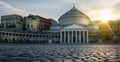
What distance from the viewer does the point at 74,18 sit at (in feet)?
438

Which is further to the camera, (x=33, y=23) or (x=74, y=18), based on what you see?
(x=33, y=23)

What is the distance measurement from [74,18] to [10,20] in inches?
2033

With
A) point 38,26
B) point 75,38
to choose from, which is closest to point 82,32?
point 75,38

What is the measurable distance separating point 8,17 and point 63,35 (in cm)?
5661

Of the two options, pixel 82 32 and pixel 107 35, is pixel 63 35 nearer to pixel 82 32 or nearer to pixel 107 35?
pixel 82 32

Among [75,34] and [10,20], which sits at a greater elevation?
[10,20]

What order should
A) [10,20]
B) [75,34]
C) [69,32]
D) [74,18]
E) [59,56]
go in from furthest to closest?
[10,20] → [74,18] → [69,32] → [75,34] → [59,56]

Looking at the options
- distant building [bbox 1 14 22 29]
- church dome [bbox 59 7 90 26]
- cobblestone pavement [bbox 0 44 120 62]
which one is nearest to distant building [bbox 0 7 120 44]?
church dome [bbox 59 7 90 26]

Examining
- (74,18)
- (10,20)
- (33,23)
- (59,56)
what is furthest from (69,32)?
(59,56)

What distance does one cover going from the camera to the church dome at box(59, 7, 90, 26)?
134 metres

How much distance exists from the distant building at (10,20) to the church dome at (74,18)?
3572 cm

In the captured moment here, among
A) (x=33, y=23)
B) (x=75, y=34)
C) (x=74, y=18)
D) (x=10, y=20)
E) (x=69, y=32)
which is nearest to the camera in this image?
(x=75, y=34)

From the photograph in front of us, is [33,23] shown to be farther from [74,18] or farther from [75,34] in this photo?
[75,34]

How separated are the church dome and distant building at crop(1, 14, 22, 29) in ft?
117
